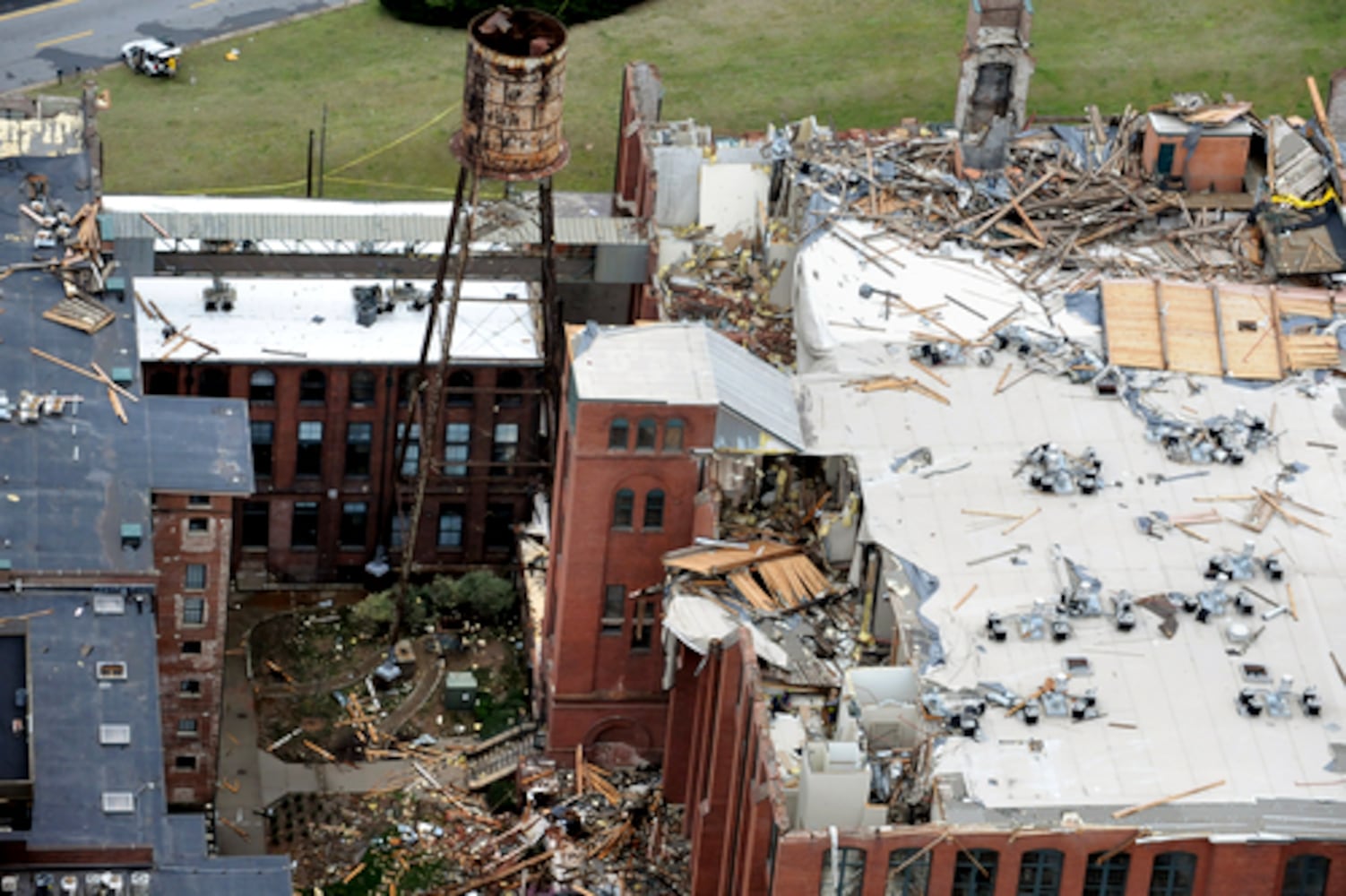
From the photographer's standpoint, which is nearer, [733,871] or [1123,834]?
[1123,834]

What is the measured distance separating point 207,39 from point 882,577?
74719 millimetres

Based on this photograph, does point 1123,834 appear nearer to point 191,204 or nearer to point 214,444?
point 214,444

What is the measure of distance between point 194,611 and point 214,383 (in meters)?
16.4

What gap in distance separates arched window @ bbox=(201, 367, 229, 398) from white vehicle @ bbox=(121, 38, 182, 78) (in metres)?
40.1

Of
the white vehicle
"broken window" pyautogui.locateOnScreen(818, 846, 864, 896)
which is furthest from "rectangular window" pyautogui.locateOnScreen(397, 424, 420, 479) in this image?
the white vehicle

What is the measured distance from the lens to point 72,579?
422 feet

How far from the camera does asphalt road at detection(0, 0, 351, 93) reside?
607ft

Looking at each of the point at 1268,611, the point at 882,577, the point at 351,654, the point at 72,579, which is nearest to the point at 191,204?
the point at 351,654

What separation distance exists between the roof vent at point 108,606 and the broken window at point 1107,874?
3691 cm

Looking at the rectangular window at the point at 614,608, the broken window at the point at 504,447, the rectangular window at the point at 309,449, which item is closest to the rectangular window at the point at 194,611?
the rectangular window at the point at 614,608

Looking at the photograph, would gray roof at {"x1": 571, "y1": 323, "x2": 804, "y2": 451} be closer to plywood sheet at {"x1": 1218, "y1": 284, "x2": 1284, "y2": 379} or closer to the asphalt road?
plywood sheet at {"x1": 1218, "y1": 284, "x2": 1284, "y2": 379}

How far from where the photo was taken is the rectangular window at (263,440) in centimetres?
15075

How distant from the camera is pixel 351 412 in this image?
151m

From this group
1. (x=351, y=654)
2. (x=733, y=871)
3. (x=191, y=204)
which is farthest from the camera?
(x=191, y=204)
